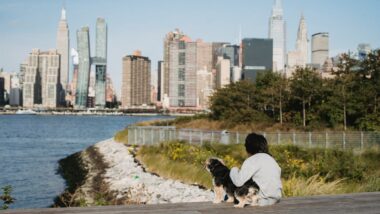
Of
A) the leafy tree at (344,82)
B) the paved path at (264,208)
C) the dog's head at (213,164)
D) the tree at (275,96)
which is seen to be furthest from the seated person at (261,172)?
the tree at (275,96)

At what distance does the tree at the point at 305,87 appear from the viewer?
1390 inches

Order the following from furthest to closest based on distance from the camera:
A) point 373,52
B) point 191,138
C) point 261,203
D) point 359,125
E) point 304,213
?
1. point 373,52
2. point 359,125
3. point 191,138
4. point 261,203
5. point 304,213

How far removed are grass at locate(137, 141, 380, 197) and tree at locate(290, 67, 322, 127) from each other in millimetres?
13901

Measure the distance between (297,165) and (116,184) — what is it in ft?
24.0

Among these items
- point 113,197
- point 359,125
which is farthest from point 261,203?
point 359,125

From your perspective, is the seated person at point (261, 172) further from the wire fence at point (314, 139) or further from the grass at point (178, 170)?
the wire fence at point (314, 139)

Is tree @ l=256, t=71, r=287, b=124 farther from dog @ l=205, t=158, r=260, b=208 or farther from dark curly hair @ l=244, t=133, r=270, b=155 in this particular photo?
dark curly hair @ l=244, t=133, r=270, b=155

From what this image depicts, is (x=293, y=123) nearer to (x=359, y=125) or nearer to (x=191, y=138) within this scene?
(x=359, y=125)

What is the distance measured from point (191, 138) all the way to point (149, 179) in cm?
822

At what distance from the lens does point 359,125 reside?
3097 cm

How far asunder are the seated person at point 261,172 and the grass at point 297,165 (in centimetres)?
423

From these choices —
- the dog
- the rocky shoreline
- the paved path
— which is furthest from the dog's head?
the rocky shoreline

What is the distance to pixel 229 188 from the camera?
6.12 meters

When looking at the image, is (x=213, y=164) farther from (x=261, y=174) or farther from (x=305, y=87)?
(x=305, y=87)
